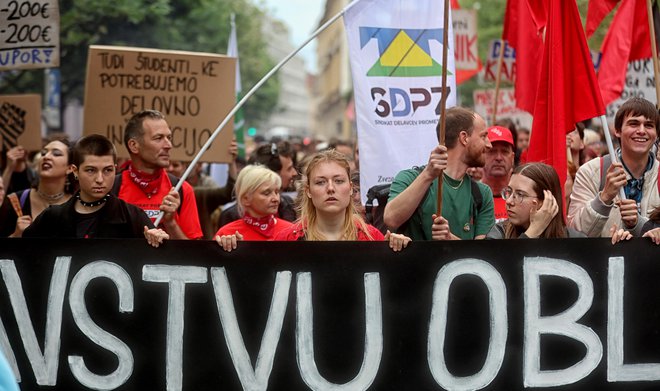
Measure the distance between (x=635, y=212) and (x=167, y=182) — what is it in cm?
260

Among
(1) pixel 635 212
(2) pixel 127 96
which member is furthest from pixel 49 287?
(2) pixel 127 96

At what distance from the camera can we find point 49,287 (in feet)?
16.0

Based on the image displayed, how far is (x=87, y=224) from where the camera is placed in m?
5.32

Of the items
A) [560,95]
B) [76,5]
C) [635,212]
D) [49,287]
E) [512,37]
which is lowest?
[49,287]

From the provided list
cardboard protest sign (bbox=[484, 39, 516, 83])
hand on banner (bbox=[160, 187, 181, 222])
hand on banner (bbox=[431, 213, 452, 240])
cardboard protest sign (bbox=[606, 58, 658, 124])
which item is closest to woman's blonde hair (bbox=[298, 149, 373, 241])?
hand on banner (bbox=[431, 213, 452, 240])

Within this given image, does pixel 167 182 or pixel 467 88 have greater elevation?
pixel 467 88

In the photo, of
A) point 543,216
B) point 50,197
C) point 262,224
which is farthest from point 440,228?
point 50,197

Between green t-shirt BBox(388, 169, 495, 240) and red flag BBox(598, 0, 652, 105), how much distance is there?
311 centimetres

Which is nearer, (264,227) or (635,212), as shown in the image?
(635,212)

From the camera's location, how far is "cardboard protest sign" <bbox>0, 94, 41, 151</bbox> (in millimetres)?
8758

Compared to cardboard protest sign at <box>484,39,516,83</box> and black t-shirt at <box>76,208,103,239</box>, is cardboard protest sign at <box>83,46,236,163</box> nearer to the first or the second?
black t-shirt at <box>76,208,103,239</box>

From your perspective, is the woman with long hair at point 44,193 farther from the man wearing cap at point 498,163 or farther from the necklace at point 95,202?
the man wearing cap at point 498,163

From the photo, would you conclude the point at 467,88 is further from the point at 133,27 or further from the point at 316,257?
the point at 316,257

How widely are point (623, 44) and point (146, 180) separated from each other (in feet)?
12.5
